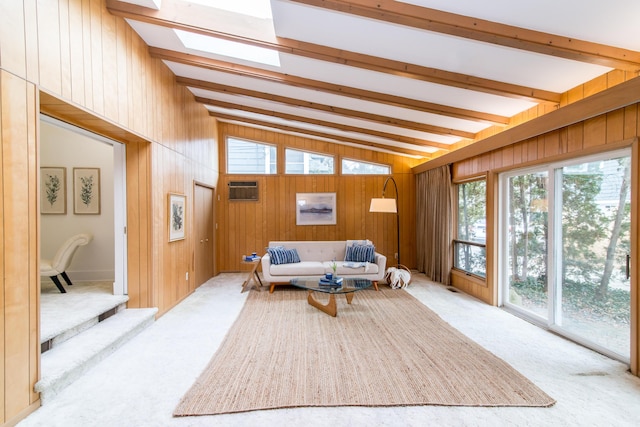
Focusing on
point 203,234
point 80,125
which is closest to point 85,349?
point 80,125

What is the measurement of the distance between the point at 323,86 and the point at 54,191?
4.54m

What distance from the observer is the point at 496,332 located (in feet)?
10.8

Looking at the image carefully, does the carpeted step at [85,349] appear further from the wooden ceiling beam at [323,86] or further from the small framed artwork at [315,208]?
the small framed artwork at [315,208]

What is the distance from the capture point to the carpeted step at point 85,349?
2.13 m

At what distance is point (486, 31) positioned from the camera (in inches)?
87.3

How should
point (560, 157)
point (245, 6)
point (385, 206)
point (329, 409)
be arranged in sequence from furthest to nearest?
1. point (385, 206)
2. point (560, 157)
3. point (245, 6)
4. point (329, 409)

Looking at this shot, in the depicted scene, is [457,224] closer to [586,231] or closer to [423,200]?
[423,200]

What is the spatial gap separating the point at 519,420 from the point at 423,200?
489 centimetres

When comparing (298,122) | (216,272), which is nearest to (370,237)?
(298,122)

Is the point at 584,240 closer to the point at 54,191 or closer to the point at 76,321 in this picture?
the point at 76,321

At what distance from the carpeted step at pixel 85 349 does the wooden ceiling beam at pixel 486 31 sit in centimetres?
329

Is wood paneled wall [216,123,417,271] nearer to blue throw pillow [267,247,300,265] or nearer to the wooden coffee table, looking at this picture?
blue throw pillow [267,247,300,265]

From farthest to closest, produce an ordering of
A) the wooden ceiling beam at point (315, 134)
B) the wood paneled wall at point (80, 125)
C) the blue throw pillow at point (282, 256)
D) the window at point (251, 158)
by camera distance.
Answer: the window at point (251, 158)
the wooden ceiling beam at point (315, 134)
the blue throw pillow at point (282, 256)
the wood paneled wall at point (80, 125)

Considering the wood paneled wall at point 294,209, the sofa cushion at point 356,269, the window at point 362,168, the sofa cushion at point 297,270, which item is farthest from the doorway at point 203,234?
the window at point 362,168
